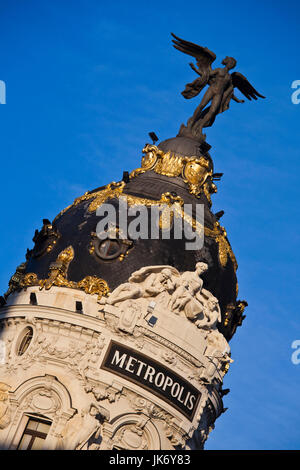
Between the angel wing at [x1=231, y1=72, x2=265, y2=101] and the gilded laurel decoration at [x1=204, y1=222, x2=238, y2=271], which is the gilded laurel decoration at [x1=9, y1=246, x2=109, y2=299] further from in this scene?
the angel wing at [x1=231, y1=72, x2=265, y2=101]

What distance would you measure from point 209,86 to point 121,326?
744 inches

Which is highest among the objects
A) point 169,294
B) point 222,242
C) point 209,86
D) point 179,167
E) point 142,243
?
point 209,86

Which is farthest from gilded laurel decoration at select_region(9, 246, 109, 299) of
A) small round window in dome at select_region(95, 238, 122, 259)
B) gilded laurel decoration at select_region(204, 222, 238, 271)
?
gilded laurel decoration at select_region(204, 222, 238, 271)

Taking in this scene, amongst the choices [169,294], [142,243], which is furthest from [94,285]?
[169,294]

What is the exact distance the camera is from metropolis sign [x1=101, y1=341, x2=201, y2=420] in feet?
129

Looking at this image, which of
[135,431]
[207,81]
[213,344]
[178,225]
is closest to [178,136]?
[207,81]

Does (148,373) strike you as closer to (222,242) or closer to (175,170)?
(222,242)

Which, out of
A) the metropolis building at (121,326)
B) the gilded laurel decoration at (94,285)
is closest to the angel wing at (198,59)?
the metropolis building at (121,326)

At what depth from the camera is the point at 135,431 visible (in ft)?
127

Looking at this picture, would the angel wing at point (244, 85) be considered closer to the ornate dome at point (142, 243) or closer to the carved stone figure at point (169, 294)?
the ornate dome at point (142, 243)

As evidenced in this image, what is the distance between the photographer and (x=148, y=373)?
3969 cm

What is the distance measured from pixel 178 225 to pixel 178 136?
8.20 meters

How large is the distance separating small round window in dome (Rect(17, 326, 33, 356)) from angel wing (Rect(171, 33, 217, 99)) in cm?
1966
